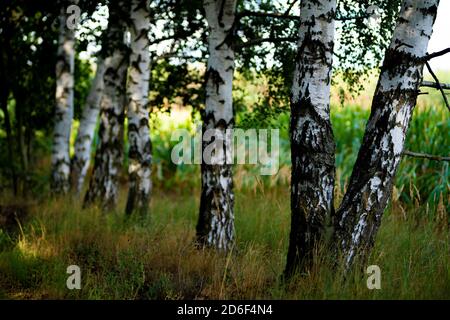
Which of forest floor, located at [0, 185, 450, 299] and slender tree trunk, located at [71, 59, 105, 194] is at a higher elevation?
slender tree trunk, located at [71, 59, 105, 194]

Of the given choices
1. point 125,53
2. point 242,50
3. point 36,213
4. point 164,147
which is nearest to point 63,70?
point 125,53

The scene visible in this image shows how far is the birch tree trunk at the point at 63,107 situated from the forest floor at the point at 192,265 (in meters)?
2.56

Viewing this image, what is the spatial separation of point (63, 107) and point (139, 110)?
2.43 metres

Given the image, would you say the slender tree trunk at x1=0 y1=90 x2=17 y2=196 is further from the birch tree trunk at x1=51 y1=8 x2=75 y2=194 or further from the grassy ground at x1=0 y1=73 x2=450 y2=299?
the grassy ground at x1=0 y1=73 x2=450 y2=299

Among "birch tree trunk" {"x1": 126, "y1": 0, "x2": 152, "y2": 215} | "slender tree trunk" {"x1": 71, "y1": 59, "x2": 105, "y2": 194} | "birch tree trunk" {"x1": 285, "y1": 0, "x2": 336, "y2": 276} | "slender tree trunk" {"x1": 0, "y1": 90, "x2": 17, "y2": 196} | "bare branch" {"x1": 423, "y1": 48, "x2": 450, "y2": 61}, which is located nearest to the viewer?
"bare branch" {"x1": 423, "y1": 48, "x2": 450, "y2": 61}

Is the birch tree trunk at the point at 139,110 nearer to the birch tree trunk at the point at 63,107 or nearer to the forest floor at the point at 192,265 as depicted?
the forest floor at the point at 192,265

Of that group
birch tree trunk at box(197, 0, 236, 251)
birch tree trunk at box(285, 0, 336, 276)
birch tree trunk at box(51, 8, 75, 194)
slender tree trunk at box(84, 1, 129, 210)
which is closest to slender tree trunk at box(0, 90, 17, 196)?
birch tree trunk at box(51, 8, 75, 194)

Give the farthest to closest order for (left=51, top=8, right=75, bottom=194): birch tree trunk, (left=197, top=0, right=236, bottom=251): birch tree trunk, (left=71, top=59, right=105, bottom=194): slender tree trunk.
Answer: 1. (left=71, top=59, right=105, bottom=194): slender tree trunk
2. (left=51, top=8, right=75, bottom=194): birch tree trunk
3. (left=197, top=0, right=236, bottom=251): birch tree trunk

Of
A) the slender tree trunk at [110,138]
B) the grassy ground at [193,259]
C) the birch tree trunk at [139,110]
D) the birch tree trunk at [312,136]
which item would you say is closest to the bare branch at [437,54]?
the birch tree trunk at [312,136]

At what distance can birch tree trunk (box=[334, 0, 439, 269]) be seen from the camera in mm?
3723

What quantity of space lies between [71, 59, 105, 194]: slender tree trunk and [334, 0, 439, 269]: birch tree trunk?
19.5 feet

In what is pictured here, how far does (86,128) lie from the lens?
351 inches

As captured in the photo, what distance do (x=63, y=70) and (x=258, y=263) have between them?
5.77 meters
